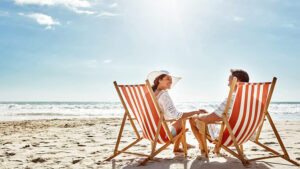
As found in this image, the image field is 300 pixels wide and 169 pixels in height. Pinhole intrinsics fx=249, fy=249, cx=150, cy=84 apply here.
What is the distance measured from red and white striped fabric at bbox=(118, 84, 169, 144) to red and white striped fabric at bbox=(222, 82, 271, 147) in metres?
0.81

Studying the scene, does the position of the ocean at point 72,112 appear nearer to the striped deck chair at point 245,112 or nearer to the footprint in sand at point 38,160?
the footprint in sand at point 38,160

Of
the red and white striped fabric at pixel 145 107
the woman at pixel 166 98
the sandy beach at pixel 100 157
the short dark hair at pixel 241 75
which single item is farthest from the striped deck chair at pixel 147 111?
the short dark hair at pixel 241 75

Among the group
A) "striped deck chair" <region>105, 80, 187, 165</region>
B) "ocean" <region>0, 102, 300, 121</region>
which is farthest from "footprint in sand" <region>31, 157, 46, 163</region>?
"ocean" <region>0, 102, 300, 121</region>

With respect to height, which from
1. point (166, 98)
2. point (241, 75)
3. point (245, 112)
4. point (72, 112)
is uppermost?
point (241, 75)

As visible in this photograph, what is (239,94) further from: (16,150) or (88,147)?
(16,150)

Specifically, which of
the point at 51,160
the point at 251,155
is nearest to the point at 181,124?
the point at 251,155

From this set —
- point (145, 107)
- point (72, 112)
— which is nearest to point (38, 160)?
point (145, 107)

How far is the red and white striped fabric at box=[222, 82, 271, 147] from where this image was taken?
2.61m

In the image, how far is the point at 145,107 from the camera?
307 centimetres

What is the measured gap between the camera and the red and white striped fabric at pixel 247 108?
8.55 feet

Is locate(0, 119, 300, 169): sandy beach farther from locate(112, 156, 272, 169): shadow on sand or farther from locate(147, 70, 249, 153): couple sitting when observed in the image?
locate(147, 70, 249, 153): couple sitting

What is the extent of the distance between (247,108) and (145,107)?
1.17 m

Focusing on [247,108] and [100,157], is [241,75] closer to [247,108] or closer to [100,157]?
[247,108]

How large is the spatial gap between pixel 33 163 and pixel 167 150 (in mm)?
1866
